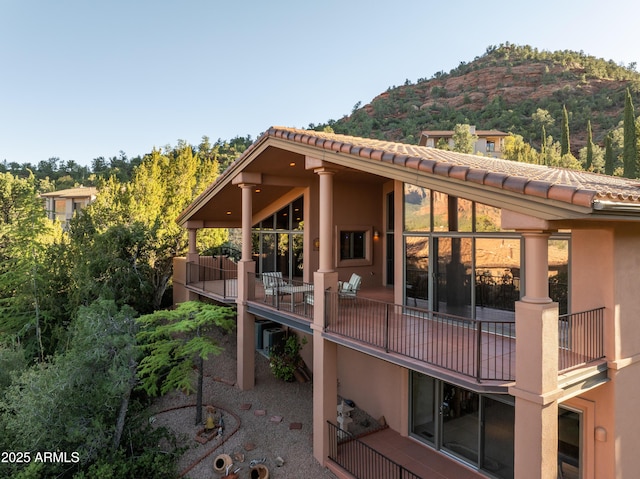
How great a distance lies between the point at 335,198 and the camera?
1270cm

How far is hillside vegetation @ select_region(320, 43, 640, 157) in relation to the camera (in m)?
53.0

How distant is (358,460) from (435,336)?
3.27m

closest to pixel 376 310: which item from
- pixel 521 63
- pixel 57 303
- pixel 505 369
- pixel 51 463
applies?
pixel 505 369

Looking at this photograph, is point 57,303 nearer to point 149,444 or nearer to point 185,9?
point 149,444

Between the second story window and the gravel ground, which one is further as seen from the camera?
the second story window

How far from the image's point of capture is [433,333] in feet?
26.1

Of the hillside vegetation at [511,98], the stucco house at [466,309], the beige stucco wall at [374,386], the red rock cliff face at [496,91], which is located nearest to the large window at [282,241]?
the stucco house at [466,309]

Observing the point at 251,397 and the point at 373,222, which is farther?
the point at 373,222

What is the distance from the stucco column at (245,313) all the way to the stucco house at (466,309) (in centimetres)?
5

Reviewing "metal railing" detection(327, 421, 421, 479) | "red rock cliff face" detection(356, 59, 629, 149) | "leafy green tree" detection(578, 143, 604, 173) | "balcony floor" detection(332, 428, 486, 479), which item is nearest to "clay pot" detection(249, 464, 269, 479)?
"metal railing" detection(327, 421, 421, 479)

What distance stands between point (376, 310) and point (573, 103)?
62.5 m

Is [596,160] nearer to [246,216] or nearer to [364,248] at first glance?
[364,248]

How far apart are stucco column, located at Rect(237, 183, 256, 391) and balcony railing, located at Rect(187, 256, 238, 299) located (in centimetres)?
118

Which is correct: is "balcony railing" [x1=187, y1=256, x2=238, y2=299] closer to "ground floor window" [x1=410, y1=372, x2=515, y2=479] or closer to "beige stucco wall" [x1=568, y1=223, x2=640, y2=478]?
"ground floor window" [x1=410, y1=372, x2=515, y2=479]
